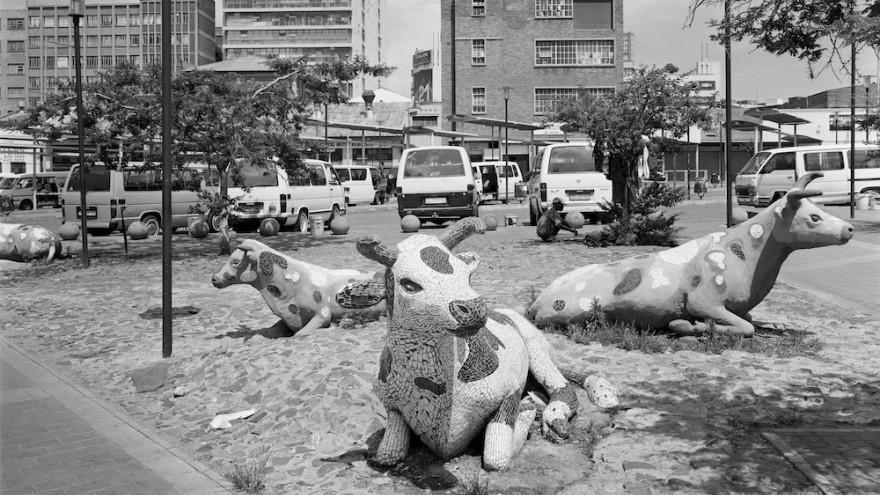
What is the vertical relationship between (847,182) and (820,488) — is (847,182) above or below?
above

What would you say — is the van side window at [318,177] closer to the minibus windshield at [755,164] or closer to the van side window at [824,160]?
the minibus windshield at [755,164]

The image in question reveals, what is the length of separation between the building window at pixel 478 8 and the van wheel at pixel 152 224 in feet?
144

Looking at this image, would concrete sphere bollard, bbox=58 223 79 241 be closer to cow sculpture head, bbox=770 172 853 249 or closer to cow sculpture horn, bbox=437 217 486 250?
cow sculpture head, bbox=770 172 853 249

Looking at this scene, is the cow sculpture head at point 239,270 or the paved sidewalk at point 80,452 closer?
the paved sidewalk at point 80,452

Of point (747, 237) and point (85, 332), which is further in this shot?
point (85, 332)

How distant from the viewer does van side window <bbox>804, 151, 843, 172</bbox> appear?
88.6 ft

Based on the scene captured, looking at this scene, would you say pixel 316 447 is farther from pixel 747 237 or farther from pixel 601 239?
pixel 601 239

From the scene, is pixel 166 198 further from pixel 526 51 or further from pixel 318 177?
pixel 526 51

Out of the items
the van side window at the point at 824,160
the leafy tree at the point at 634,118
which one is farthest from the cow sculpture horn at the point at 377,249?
the van side window at the point at 824,160

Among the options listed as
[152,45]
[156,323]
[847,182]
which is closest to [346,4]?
[152,45]

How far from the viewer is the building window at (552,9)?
6144 cm

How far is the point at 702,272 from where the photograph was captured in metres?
7.78

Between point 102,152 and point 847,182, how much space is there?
22.1 m

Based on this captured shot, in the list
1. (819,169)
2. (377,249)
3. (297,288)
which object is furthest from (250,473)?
(819,169)
